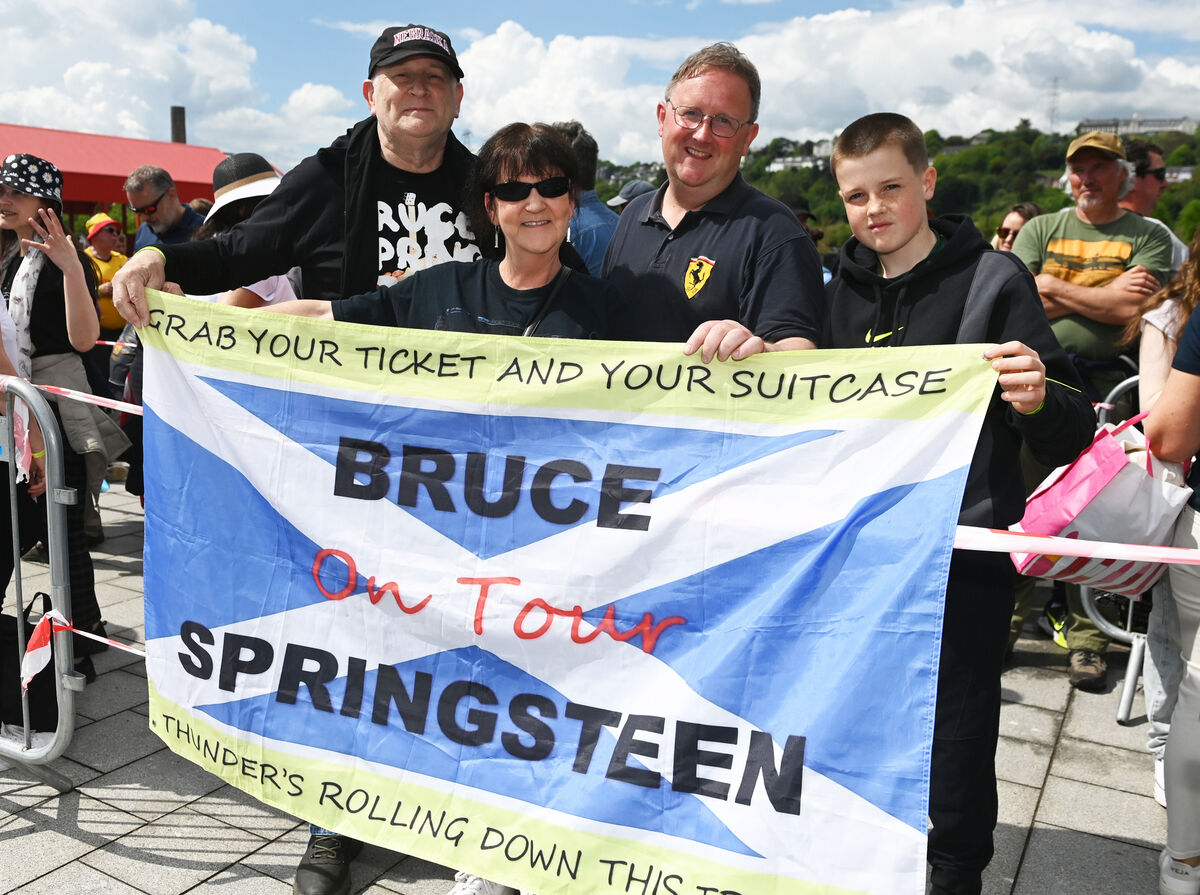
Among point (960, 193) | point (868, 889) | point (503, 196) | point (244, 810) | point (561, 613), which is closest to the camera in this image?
point (868, 889)

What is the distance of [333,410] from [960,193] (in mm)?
73515

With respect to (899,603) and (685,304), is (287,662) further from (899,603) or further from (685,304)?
(899,603)

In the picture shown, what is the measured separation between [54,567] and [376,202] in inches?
61.8

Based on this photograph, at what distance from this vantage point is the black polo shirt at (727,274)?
248 centimetres

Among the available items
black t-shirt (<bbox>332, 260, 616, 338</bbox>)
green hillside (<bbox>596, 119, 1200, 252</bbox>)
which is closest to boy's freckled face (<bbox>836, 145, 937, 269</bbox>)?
black t-shirt (<bbox>332, 260, 616, 338</bbox>)

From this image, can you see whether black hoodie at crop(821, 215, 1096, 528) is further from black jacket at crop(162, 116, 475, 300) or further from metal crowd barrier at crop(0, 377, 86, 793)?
metal crowd barrier at crop(0, 377, 86, 793)

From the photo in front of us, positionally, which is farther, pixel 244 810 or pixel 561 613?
pixel 244 810

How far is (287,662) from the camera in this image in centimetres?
271

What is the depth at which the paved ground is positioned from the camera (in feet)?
9.62

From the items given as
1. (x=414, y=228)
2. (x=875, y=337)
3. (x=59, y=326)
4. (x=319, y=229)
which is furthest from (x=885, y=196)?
(x=59, y=326)

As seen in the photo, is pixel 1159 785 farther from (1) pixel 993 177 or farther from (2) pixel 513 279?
(1) pixel 993 177

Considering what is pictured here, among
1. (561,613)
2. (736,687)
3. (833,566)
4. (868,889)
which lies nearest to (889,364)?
(833,566)

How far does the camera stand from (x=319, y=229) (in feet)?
9.98

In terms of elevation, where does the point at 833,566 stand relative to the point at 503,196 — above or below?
below
